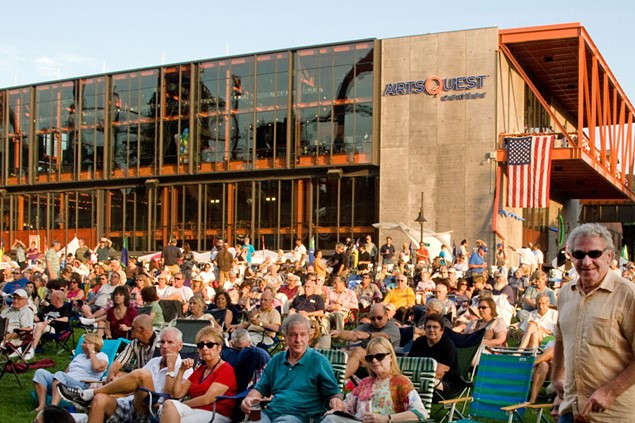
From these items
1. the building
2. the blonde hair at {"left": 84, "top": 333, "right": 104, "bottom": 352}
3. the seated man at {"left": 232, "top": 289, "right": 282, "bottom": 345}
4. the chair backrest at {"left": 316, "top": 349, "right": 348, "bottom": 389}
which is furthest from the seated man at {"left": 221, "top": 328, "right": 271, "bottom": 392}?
the building

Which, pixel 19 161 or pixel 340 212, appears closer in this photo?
pixel 340 212

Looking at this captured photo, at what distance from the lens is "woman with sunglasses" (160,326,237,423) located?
655cm

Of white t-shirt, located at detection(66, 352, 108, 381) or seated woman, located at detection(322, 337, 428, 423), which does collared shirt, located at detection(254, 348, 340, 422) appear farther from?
white t-shirt, located at detection(66, 352, 108, 381)

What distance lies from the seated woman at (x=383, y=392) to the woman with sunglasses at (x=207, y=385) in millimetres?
1186

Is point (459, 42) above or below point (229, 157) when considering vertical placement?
above

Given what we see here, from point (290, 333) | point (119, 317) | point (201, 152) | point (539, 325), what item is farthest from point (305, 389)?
point (201, 152)

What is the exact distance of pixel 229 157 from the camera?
3378cm

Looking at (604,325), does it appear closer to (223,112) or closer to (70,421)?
(70,421)

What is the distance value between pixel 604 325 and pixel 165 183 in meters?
33.0

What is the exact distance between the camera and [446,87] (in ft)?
97.0

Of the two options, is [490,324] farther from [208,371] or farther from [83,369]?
[83,369]

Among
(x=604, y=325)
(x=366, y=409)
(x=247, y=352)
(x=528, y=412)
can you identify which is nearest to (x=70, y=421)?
(x=604, y=325)

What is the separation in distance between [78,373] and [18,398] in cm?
151

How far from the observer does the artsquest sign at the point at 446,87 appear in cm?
2906
